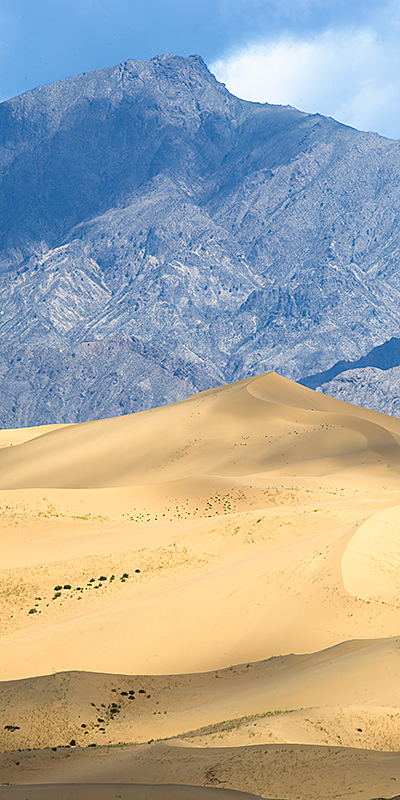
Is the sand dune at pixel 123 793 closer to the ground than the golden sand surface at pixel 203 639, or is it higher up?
higher up

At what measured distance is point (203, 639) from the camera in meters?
17.3

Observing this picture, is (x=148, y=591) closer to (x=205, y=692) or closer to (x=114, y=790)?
(x=205, y=692)

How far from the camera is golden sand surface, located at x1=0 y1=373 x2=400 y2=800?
10.1 metres

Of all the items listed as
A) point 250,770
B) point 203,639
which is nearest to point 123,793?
point 250,770

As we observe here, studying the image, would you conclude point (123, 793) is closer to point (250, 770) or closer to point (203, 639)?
point (250, 770)

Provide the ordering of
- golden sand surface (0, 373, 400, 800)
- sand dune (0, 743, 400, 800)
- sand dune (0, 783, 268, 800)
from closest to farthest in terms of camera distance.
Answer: sand dune (0, 783, 268, 800), sand dune (0, 743, 400, 800), golden sand surface (0, 373, 400, 800)

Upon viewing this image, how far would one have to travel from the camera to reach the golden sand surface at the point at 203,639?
1009cm

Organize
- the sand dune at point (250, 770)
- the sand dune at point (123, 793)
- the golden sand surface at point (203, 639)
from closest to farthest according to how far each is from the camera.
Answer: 1. the sand dune at point (123, 793)
2. the sand dune at point (250, 770)
3. the golden sand surface at point (203, 639)

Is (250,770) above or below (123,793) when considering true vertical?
below

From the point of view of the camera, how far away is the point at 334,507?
1104 inches

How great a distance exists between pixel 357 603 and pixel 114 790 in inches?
359

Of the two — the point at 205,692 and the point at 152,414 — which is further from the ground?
the point at 152,414

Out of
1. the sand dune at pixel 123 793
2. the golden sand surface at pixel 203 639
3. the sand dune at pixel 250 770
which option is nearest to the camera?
the sand dune at pixel 123 793

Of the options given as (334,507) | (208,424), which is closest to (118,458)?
(208,424)
